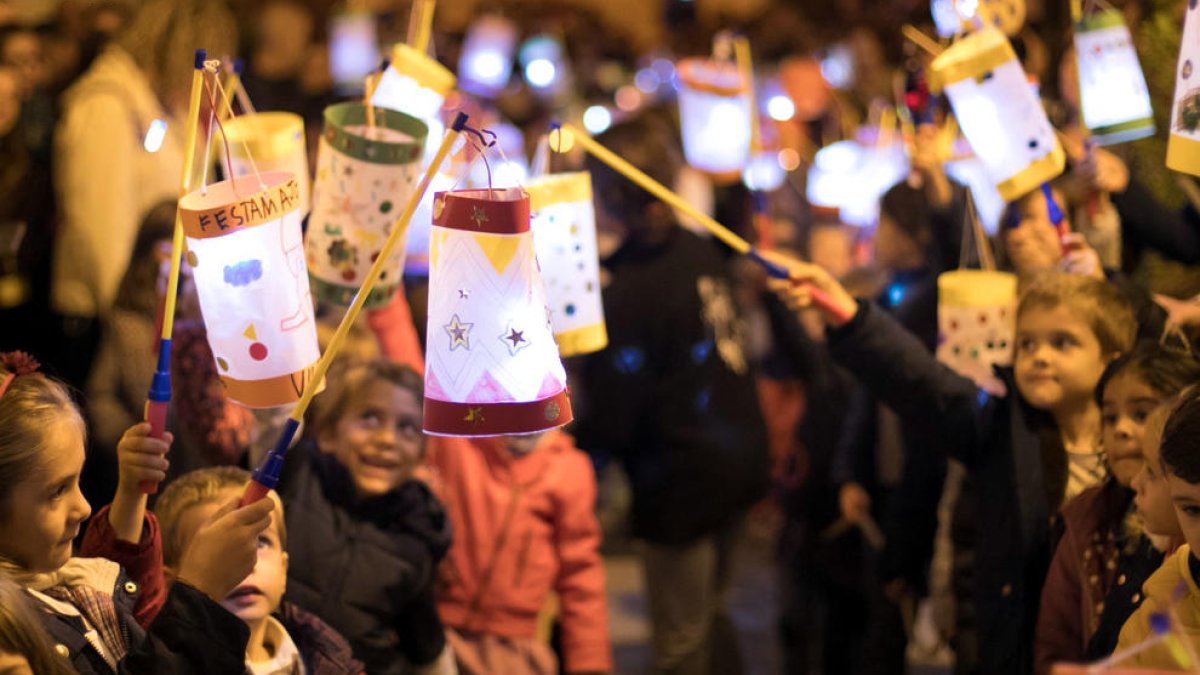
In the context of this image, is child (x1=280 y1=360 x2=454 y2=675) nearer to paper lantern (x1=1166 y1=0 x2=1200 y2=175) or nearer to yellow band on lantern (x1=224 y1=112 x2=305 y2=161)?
yellow band on lantern (x1=224 y1=112 x2=305 y2=161)

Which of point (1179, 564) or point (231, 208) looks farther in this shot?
point (231, 208)

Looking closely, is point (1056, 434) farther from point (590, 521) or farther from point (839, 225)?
point (839, 225)

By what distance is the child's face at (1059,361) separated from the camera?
365 centimetres

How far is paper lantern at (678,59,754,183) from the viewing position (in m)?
5.54

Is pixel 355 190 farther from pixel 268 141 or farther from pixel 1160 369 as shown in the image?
pixel 1160 369

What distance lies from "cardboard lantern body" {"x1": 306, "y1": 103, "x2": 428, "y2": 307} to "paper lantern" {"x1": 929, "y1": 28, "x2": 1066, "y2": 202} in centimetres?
122

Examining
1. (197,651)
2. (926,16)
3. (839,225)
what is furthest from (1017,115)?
(926,16)

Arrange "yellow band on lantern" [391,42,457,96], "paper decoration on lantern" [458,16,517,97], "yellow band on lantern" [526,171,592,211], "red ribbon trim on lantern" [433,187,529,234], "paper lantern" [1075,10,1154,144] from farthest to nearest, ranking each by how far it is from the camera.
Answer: "paper decoration on lantern" [458,16,517,97]
"paper lantern" [1075,10,1154,144]
"yellow band on lantern" [391,42,457,96]
"yellow band on lantern" [526,171,592,211]
"red ribbon trim on lantern" [433,187,529,234]

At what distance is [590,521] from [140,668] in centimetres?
224

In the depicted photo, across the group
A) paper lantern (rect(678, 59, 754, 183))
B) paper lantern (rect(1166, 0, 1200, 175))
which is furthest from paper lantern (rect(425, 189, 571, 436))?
paper lantern (rect(678, 59, 754, 183))

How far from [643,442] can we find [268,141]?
87.6 inches

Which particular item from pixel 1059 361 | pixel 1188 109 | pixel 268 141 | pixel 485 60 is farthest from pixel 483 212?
pixel 485 60

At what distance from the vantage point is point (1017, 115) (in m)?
3.69

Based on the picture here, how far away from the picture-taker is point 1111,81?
13.1ft
